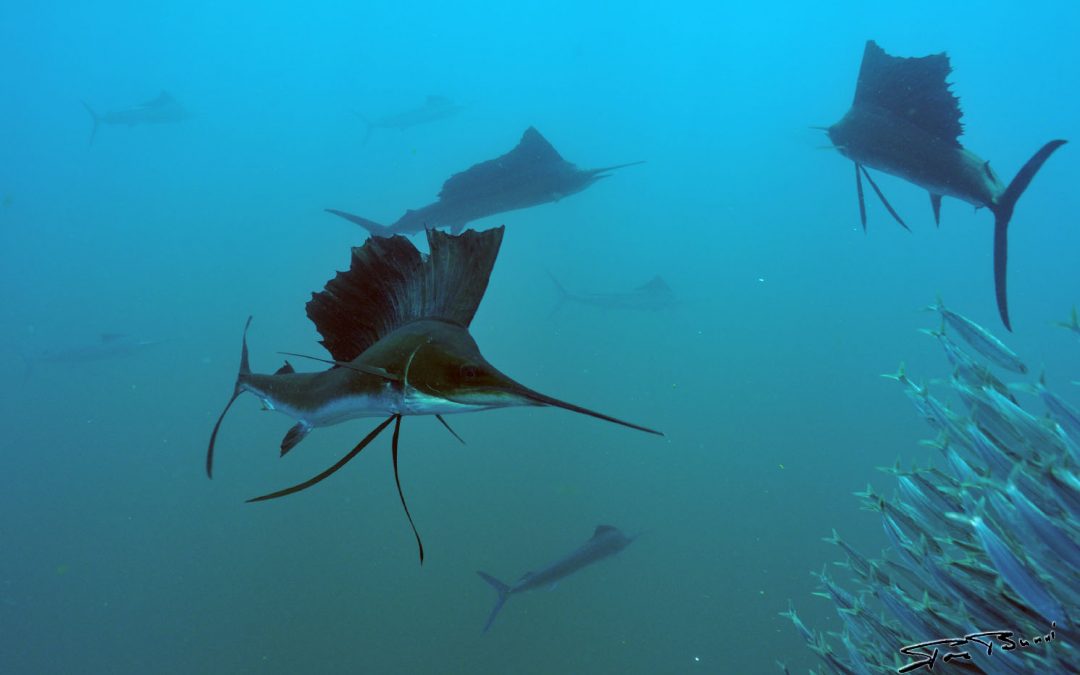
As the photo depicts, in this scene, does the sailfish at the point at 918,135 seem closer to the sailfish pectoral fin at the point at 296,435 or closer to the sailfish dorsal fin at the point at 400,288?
the sailfish dorsal fin at the point at 400,288

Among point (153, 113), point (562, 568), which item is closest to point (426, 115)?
point (153, 113)

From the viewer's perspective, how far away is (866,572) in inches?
101

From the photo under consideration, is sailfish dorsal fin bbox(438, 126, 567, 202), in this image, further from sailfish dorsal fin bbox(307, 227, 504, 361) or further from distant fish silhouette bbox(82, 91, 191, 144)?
distant fish silhouette bbox(82, 91, 191, 144)

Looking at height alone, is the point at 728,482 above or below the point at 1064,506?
below

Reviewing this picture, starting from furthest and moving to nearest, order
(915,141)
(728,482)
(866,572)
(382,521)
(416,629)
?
1. (728,482)
2. (382,521)
3. (416,629)
4. (915,141)
5. (866,572)

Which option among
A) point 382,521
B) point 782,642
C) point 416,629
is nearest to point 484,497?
point 382,521

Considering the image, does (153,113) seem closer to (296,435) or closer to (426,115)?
(426,115)

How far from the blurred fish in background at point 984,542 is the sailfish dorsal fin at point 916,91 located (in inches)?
77.6

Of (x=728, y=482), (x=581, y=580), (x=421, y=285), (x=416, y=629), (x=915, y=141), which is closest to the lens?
(x=421, y=285)

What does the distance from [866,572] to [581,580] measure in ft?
18.5

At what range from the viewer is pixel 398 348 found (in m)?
1.44

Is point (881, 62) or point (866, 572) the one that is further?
point (881, 62)

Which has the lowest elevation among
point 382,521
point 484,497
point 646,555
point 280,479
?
point 280,479

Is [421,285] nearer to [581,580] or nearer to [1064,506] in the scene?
[1064,506]
